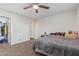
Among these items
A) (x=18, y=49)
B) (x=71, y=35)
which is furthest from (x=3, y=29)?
(x=71, y=35)

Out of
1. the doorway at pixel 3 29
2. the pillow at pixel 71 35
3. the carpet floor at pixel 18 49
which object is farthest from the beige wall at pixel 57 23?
the doorway at pixel 3 29

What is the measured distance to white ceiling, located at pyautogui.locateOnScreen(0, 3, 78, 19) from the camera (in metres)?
1.44

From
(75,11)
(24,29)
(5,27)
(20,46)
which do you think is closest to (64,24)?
(75,11)

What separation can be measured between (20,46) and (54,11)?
694 millimetres

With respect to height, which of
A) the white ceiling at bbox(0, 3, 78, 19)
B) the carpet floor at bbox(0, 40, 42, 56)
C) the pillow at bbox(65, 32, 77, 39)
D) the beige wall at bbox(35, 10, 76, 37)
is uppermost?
the white ceiling at bbox(0, 3, 78, 19)

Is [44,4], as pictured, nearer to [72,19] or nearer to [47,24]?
[47,24]

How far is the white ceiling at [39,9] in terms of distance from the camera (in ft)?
4.71

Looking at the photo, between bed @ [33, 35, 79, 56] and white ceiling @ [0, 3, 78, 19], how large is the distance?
13.6 inches

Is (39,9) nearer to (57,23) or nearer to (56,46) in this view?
(57,23)

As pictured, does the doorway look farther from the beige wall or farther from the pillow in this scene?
the pillow

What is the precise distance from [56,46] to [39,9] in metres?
0.57

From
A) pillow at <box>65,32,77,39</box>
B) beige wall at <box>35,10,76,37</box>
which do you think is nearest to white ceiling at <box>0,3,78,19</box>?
beige wall at <box>35,10,76,37</box>

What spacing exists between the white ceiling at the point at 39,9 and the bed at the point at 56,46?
1.14 ft

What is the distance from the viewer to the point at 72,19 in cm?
146
